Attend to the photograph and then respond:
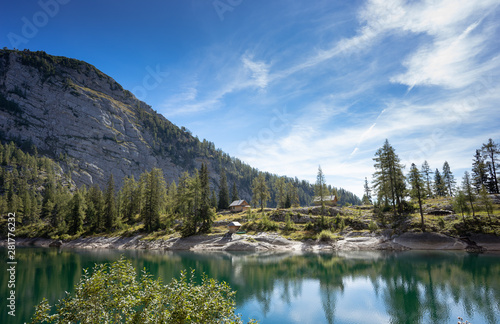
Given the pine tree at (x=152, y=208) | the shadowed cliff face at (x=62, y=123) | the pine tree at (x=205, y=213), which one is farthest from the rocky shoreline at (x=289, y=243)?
the shadowed cliff face at (x=62, y=123)

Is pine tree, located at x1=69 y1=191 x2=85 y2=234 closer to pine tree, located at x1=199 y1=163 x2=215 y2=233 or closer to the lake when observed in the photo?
the lake

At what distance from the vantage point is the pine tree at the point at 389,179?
6744cm

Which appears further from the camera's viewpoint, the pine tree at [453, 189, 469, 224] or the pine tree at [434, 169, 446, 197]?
the pine tree at [434, 169, 446, 197]

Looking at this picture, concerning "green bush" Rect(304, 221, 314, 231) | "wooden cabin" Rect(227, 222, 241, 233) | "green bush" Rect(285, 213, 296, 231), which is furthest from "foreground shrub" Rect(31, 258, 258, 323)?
"green bush" Rect(304, 221, 314, 231)

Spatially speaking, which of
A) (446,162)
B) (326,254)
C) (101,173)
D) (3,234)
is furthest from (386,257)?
(101,173)

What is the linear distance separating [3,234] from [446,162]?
165 meters

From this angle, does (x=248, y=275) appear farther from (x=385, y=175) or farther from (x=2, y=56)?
(x=2, y=56)

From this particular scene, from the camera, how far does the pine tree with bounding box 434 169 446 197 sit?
101m

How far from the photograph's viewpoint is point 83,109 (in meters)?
187

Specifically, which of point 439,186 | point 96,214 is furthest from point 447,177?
point 96,214

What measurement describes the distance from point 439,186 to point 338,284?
89.6m

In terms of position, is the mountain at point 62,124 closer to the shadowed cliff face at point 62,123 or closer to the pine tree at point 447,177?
the shadowed cliff face at point 62,123

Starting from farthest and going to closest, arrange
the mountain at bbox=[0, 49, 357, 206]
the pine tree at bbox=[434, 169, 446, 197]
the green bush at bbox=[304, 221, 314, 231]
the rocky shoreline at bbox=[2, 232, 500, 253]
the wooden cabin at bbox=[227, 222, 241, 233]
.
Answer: the mountain at bbox=[0, 49, 357, 206] → the pine tree at bbox=[434, 169, 446, 197] → the wooden cabin at bbox=[227, 222, 241, 233] → the green bush at bbox=[304, 221, 314, 231] → the rocky shoreline at bbox=[2, 232, 500, 253]

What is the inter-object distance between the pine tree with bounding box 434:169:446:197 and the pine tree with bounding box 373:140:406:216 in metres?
40.3
